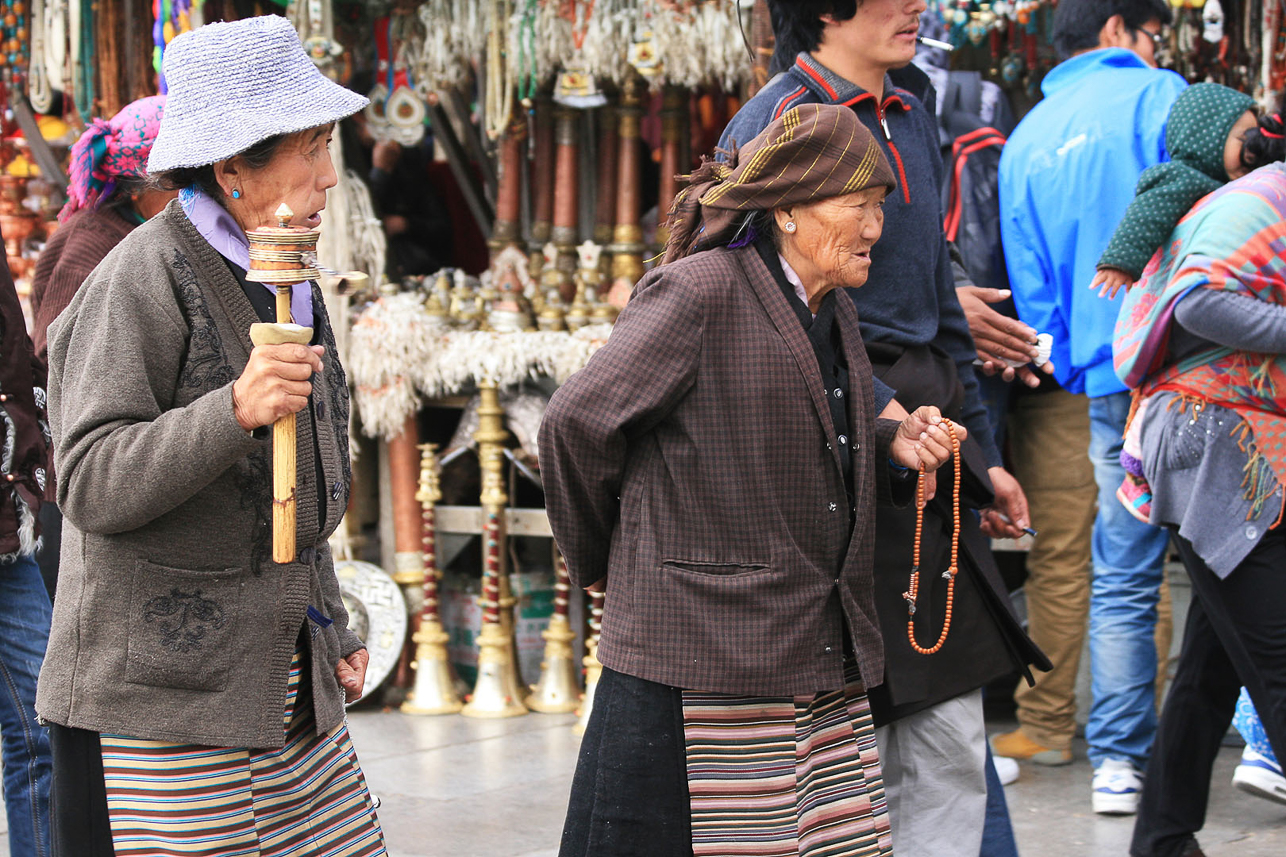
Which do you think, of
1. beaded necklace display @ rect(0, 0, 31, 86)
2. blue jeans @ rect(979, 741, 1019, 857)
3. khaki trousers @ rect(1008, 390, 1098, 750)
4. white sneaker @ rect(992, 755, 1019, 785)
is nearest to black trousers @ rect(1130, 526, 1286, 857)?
blue jeans @ rect(979, 741, 1019, 857)

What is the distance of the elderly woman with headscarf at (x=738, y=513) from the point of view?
7.53ft

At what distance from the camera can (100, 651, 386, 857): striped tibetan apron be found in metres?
2.04

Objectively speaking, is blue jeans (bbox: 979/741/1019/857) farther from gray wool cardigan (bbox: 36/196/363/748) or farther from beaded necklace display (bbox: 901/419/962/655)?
gray wool cardigan (bbox: 36/196/363/748)

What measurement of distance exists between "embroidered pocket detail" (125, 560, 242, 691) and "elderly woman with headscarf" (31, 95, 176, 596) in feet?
3.93

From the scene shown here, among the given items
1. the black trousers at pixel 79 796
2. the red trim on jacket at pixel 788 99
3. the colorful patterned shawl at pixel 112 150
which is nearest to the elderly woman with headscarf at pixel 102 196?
the colorful patterned shawl at pixel 112 150

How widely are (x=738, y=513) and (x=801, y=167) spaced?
1.82ft

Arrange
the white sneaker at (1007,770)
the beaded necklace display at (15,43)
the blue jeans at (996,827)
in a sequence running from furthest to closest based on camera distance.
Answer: the beaded necklace display at (15,43) < the white sneaker at (1007,770) < the blue jeans at (996,827)

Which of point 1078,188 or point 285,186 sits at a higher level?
point 285,186

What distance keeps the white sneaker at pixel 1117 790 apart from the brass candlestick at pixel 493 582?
192 centimetres

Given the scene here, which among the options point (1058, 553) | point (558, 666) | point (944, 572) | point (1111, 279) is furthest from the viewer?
point (558, 666)

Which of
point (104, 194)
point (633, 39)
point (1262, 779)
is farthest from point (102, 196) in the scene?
point (1262, 779)

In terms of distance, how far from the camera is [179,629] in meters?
2.01

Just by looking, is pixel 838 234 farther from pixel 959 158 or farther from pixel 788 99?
pixel 959 158

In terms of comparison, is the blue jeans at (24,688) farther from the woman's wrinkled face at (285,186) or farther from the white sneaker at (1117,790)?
the white sneaker at (1117,790)
